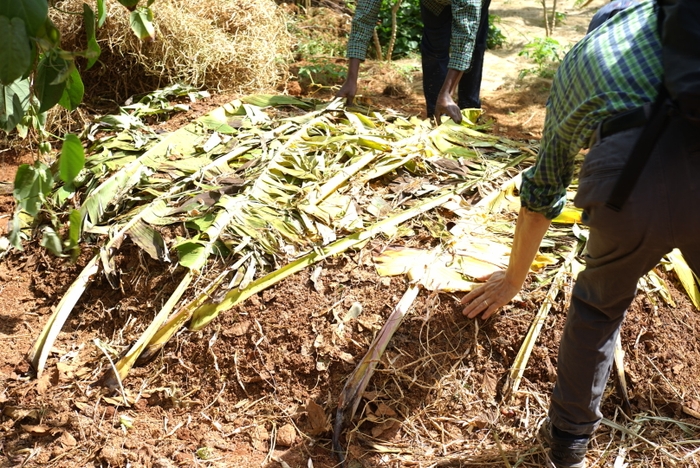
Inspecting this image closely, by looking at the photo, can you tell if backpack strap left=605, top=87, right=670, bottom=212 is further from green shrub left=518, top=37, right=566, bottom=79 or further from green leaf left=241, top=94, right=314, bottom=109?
green shrub left=518, top=37, right=566, bottom=79

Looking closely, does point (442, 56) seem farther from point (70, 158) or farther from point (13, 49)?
point (13, 49)

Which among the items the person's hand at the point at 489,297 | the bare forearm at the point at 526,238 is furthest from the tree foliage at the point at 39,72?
the person's hand at the point at 489,297

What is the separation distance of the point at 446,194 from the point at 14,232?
6.94 feet

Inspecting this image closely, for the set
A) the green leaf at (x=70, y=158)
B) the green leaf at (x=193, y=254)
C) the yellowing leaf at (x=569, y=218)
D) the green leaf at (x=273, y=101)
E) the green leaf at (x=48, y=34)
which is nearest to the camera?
the green leaf at (x=48, y=34)

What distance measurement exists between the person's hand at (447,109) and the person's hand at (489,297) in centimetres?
172

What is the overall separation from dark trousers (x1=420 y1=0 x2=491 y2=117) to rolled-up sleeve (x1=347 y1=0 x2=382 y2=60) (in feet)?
1.27

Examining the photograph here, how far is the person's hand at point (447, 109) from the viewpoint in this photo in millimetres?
4133

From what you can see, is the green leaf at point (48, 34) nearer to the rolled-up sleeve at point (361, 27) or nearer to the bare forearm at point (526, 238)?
the bare forearm at point (526, 238)

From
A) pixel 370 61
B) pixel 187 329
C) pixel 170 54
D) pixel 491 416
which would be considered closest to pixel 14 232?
pixel 187 329

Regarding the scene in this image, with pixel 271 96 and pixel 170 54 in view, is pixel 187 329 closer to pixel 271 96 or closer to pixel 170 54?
pixel 271 96

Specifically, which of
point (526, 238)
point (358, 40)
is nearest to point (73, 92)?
point (526, 238)

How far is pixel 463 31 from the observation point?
13.4 feet

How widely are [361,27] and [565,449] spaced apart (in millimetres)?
3113

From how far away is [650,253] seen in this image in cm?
170
